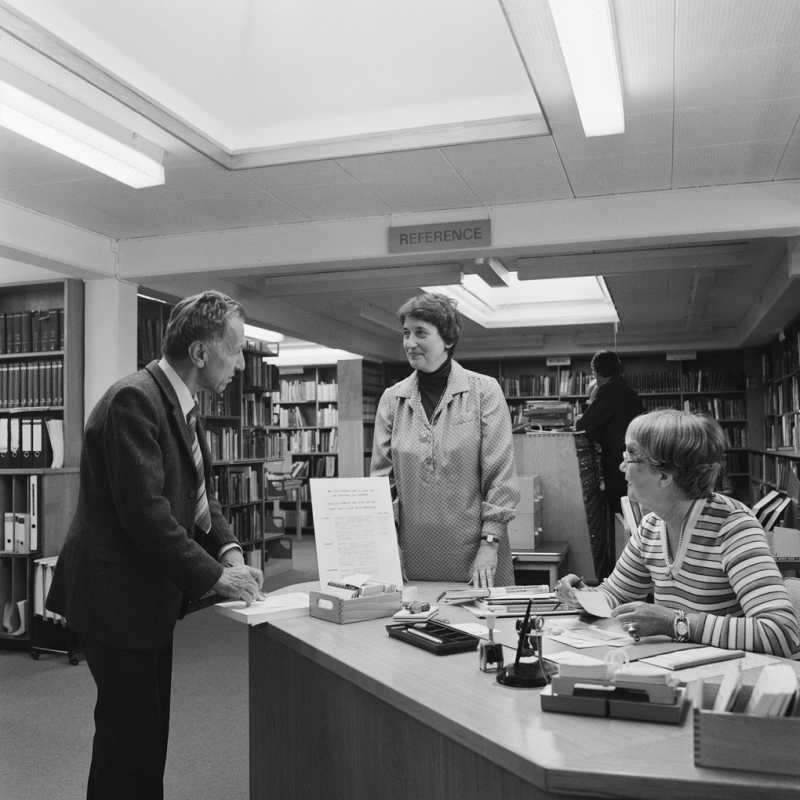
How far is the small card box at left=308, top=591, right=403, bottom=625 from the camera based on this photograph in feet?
6.59

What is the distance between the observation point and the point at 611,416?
19.4 feet

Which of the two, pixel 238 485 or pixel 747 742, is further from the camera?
pixel 238 485

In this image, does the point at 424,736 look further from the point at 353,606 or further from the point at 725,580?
the point at 725,580

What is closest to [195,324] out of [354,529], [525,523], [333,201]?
[354,529]

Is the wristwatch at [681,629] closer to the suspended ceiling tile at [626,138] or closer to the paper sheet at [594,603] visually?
the paper sheet at [594,603]

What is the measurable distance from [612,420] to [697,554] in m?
4.12

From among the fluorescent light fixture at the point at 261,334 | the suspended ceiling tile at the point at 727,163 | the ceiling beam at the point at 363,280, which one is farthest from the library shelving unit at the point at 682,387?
the suspended ceiling tile at the point at 727,163

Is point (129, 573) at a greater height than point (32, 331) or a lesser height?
lesser

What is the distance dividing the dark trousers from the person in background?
449 cm

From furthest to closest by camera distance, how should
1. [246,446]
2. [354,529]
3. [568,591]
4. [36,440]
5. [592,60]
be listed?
[246,446]
[36,440]
[592,60]
[354,529]
[568,591]

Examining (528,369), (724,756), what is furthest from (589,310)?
(724,756)

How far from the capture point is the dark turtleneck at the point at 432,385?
2613 millimetres

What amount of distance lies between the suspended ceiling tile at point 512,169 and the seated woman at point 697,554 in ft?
7.73

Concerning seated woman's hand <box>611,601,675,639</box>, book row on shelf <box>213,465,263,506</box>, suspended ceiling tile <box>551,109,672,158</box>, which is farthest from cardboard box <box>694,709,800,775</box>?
book row on shelf <box>213,465,263,506</box>
